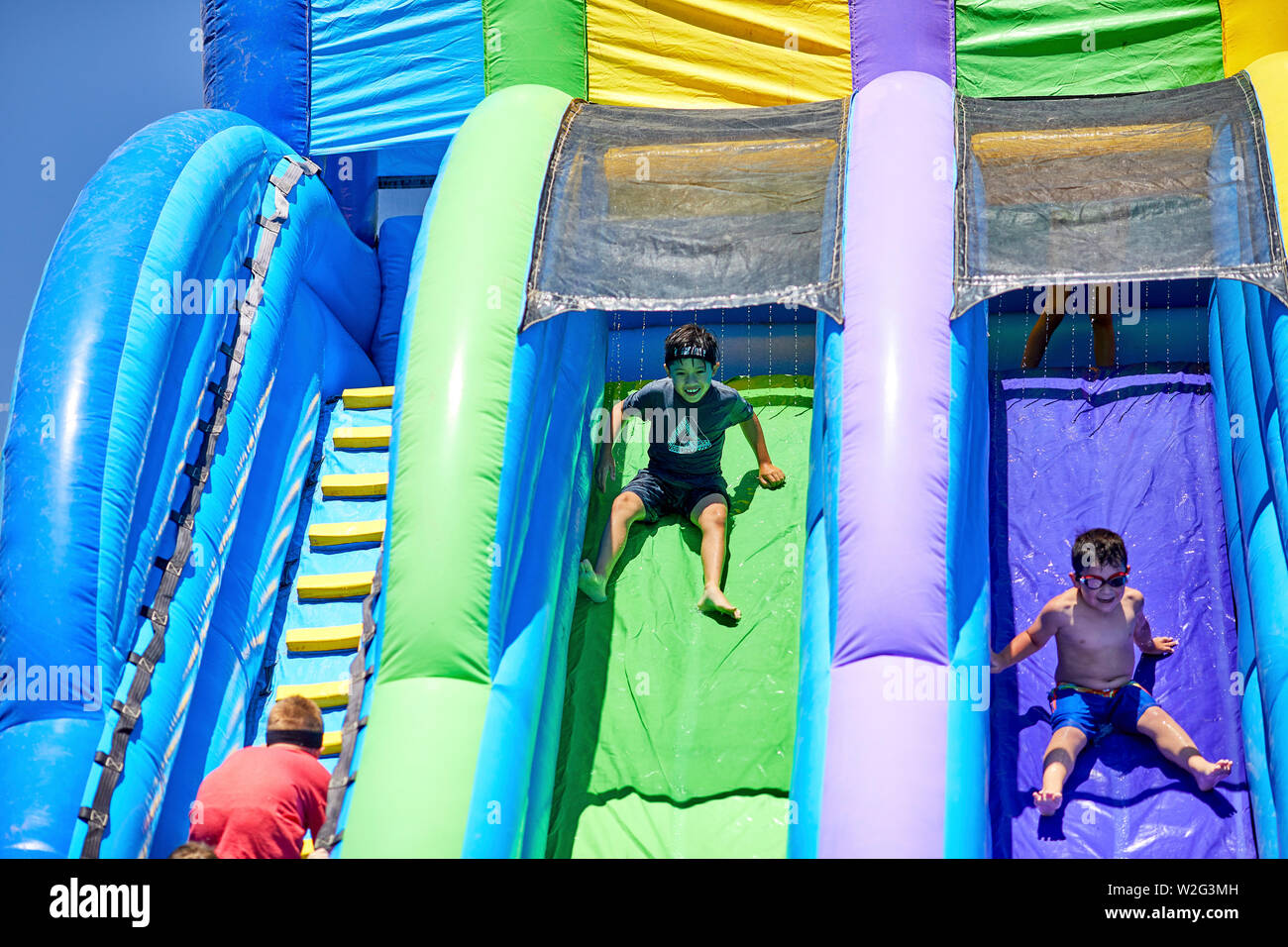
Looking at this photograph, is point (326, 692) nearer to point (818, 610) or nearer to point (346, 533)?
point (346, 533)

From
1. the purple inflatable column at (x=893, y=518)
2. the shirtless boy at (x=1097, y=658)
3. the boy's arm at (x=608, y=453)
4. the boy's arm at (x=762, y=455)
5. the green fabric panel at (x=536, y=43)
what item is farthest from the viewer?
the green fabric panel at (x=536, y=43)

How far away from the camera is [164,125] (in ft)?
18.2

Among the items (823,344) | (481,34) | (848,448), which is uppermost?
(481,34)

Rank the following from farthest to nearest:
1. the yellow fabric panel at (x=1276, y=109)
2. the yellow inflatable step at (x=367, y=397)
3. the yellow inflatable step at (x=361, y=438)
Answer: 1. the yellow inflatable step at (x=367, y=397)
2. the yellow inflatable step at (x=361, y=438)
3. the yellow fabric panel at (x=1276, y=109)

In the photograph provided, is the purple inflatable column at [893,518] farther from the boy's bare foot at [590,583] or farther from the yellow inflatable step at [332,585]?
the yellow inflatable step at [332,585]

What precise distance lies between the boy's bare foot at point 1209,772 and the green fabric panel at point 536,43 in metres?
4.08

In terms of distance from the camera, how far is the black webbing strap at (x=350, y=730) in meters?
4.22

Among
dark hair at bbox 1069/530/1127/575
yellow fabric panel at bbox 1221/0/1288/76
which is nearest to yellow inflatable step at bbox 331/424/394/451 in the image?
dark hair at bbox 1069/530/1127/575

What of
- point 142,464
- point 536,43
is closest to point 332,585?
point 142,464

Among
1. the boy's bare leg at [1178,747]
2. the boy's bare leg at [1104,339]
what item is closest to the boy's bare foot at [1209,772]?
the boy's bare leg at [1178,747]

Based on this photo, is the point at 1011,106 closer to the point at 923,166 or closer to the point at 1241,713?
the point at 923,166
